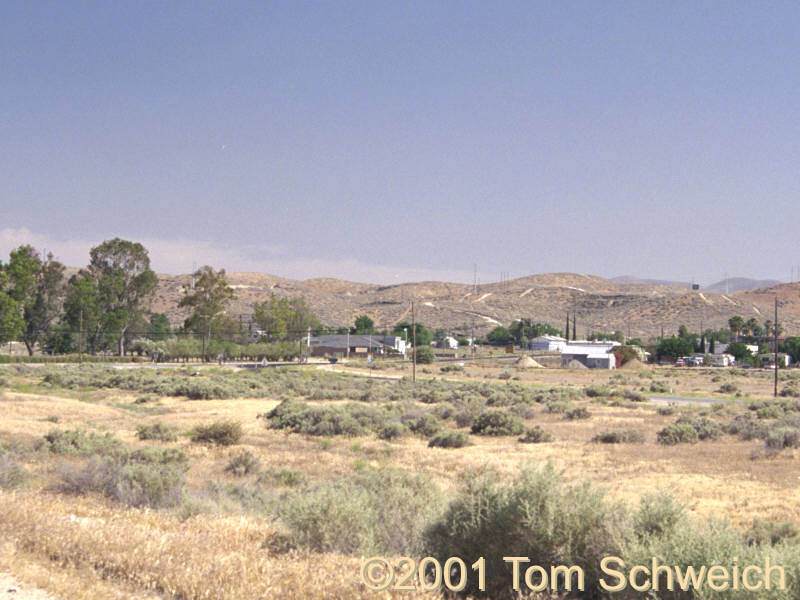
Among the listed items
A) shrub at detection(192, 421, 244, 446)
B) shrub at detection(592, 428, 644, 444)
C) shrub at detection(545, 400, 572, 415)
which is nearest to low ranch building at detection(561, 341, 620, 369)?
shrub at detection(545, 400, 572, 415)

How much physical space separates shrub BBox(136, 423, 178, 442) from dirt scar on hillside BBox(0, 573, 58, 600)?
14.9 m

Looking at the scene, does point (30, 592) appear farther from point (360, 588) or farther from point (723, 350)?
point (723, 350)

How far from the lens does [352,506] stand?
26.3 ft

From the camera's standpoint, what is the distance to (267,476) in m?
14.6

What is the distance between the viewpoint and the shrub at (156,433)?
20.6 m

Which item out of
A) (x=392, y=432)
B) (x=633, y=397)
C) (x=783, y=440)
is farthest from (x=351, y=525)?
(x=633, y=397)

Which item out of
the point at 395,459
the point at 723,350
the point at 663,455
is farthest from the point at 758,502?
the point at 723,350

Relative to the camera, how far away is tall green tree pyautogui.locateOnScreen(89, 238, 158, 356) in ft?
261

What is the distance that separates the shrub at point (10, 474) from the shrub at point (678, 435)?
18.5 metres

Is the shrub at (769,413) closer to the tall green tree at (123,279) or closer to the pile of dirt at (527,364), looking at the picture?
the pile of dirt at (527,364)

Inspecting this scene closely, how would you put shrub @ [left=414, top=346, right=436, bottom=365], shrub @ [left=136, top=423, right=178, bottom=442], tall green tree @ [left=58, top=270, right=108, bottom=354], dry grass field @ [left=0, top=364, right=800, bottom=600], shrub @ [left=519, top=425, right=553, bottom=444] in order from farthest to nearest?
1. shrub @ [left=414, top=346, right=436, bottom=365]
2. tall green tree @ [left=58, top=270, right=108, bottom=354]
3. shrub @ [left=519, top=425, right=553, bottom=444]
4. shrub @ [left=136, top=423, right=178, bottom=442]
5. dry grass field @ [left=0, top=364, right=800, bottom=600]

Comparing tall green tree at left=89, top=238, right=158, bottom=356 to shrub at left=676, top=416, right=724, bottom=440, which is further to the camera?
tall green tree at left=89, top=238, right=158, bottom=356

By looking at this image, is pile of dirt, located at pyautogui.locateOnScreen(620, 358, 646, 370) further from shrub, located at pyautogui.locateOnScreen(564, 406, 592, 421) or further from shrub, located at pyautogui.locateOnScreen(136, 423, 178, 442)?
shrub, located at pyautogui.locateOnScreen(136, 423, 178, 442)

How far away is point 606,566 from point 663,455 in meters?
15.2
